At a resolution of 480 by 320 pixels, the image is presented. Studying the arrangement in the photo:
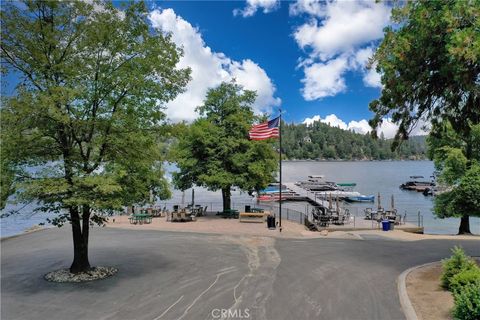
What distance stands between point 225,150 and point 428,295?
2258 cm

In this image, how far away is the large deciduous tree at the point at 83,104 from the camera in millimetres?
12945

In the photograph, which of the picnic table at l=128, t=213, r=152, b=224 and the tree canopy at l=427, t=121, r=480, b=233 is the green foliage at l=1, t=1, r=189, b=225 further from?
the tree canopy at l=427, t=121, r=480, b=233

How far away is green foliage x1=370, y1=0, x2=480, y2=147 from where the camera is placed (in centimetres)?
1141

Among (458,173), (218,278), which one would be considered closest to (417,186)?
(458,173)

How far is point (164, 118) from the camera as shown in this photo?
15.8m

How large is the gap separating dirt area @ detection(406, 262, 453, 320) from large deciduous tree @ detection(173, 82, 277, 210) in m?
18.7

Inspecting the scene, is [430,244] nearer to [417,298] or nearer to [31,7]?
[417,298]

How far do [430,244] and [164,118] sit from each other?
17.6m

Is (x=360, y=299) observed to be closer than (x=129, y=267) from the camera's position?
Yes

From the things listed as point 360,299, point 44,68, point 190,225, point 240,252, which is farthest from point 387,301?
point 190,225

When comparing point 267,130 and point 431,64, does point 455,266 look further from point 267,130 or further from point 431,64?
Answer: point 267,130

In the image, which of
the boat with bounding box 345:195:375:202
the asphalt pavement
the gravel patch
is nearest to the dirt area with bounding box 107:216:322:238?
the asphalt pavement
